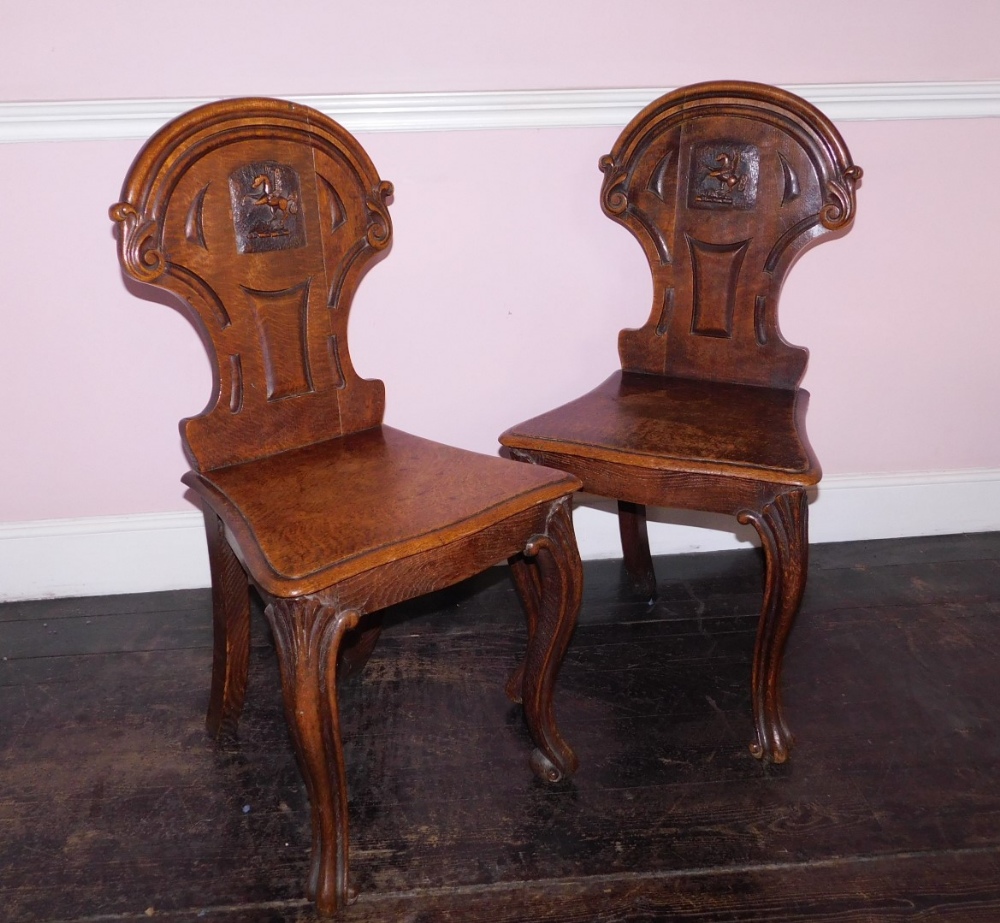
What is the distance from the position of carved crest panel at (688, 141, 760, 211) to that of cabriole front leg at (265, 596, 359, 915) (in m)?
1.12

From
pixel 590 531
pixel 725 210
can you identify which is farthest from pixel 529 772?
pixel 725 210

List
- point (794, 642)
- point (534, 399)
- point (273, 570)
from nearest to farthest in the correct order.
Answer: point (273, 570) → point (794, 642) → point (534, 399)

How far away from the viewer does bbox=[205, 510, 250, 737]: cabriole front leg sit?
5.30 ft

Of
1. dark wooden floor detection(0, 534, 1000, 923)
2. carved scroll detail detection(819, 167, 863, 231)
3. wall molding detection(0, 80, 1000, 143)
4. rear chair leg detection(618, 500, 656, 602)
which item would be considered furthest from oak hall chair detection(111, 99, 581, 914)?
carved scroll detail detection(819, 167, 863, 231)

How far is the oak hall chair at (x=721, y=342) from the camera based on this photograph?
5.22ft

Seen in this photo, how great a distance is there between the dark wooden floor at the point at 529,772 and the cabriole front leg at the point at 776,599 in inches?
2.3

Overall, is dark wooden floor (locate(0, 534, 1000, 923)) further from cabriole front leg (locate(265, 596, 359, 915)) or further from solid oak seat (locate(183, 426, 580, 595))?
solid oak seat (locate(183, 426, 580, 595))

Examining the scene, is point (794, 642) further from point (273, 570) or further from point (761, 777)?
point (273, 570)

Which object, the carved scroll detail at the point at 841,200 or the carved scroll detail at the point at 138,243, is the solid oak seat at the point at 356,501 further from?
the carved scroll detail at the point at 841,200

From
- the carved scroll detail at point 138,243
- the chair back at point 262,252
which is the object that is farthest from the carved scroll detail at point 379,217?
the carved scroll detail at point 138,243

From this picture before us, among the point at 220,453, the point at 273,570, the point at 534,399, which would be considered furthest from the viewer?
the point at 534,399

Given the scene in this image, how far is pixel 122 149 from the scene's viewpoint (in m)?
1.91

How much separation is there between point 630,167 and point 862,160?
552 mm

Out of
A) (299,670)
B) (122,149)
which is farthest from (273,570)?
(122,149)
